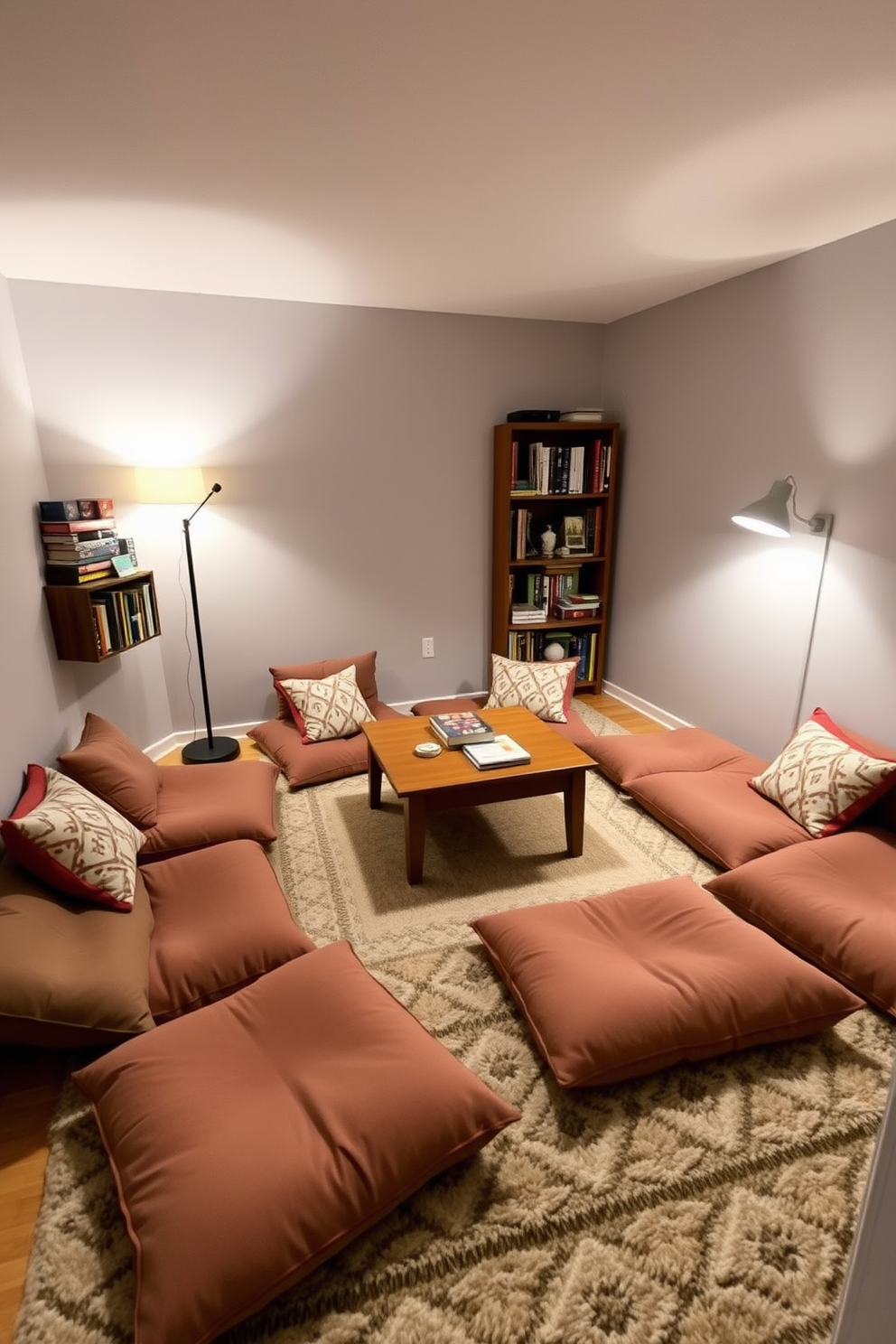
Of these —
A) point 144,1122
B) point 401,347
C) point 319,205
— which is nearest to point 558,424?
point 401,347

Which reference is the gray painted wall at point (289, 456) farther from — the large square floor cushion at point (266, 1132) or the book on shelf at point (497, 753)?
the large square floor cushion at point (266, 1132)

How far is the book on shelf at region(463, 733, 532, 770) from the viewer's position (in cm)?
254

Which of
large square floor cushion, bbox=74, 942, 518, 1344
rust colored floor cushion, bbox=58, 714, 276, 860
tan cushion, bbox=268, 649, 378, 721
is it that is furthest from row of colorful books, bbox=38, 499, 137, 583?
large square floor cushion, bbox=74, 942, 518, 1344

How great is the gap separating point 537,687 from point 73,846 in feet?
7.62

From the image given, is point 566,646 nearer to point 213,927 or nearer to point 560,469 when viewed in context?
Answer: point 560,469

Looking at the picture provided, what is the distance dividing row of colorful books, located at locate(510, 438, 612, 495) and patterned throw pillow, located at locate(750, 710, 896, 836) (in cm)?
204

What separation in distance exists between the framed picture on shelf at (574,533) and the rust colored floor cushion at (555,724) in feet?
3.39

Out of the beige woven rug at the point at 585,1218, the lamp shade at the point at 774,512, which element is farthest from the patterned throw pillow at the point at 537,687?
the beige woven rug at the point at 585,1218

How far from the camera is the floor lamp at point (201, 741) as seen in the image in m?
3.31

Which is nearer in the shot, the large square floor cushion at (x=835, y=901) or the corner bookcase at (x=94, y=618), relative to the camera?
the large square floor cushion at (x=835, y=901)

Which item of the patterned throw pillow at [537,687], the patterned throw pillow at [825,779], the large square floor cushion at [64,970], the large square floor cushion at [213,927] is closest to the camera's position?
the large square floor cushion at [64,970]

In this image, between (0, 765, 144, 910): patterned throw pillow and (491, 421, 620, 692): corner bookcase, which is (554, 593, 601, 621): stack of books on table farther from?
(0, 765, 144, 910): patterned throw pillow

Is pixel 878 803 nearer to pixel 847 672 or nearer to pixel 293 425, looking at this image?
pixel 847 672

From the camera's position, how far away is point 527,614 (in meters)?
4.22
